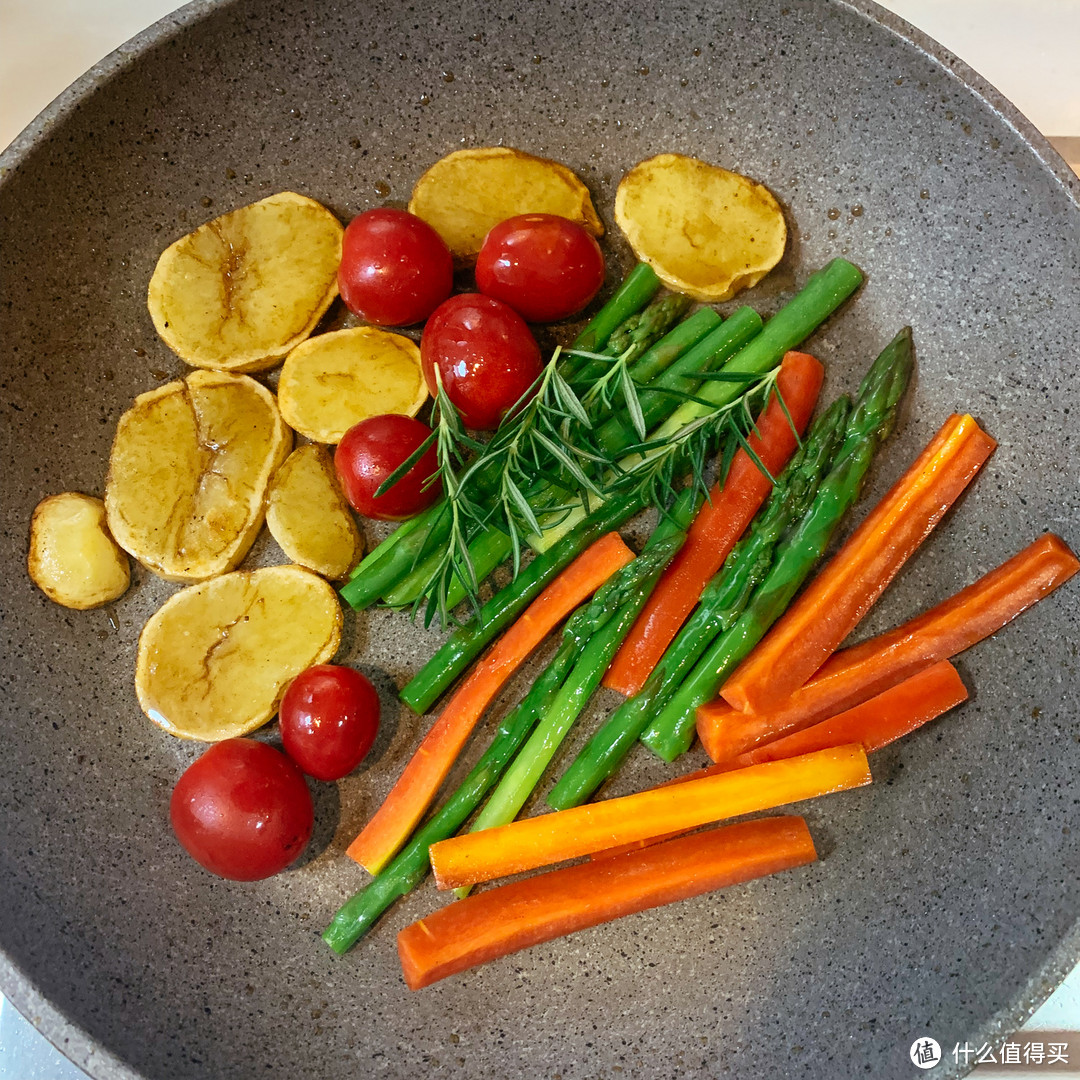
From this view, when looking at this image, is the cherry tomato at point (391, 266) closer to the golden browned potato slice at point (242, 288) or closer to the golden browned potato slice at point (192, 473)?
the golden browned potato slice at point (242, 288)

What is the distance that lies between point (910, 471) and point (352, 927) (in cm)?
212

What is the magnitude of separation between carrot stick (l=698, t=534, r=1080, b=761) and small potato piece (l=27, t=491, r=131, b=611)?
1.83 meters

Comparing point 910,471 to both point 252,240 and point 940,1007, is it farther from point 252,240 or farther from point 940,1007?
point 252,240

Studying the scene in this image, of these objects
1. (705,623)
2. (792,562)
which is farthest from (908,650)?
(705,623)

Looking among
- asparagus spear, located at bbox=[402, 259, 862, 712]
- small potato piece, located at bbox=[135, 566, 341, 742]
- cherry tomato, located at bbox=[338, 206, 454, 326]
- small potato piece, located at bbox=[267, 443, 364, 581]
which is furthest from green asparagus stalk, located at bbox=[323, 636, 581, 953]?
cherry tomato, located at bbox=[338, 206, 454, 326]

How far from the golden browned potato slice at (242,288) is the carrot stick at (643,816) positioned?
159 centimetres

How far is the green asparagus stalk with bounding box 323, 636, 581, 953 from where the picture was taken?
95.7 inches

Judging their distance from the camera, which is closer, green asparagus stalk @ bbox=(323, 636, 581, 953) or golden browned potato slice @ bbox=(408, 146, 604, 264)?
green asparagus stalk @ bbox=(323, 636, 581, 953)

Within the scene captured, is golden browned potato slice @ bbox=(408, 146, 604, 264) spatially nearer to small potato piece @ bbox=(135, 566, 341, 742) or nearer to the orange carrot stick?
small potato piece @ bbox=(135, 566, 341, 742)

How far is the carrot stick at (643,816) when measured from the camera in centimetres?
232

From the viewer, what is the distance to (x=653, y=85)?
101 inches

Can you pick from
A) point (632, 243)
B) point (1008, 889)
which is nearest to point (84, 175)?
point (632, 243)

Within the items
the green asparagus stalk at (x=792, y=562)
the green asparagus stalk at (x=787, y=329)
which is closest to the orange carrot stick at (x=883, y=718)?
the green asparagus stalk at (x=792, y=562)

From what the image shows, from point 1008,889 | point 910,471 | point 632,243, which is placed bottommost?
point 1008,889
